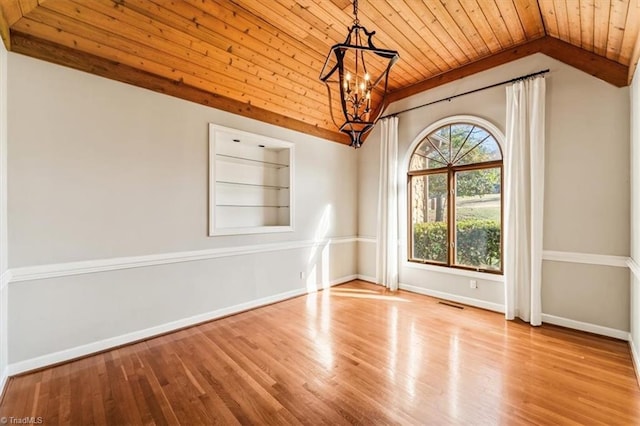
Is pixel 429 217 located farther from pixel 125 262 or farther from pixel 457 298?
pixel 125 262

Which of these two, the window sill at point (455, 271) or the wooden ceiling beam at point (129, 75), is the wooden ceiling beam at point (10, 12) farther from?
the window sill at point (455, 271)

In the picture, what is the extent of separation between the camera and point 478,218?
4.24m

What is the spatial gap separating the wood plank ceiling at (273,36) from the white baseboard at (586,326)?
276 centimetres

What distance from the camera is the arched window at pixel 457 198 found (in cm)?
409

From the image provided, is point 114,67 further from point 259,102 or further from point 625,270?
point 625,270

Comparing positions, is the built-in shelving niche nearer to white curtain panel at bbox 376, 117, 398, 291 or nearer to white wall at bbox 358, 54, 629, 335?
white curtain panel at bbox 376, 117, 398, 291

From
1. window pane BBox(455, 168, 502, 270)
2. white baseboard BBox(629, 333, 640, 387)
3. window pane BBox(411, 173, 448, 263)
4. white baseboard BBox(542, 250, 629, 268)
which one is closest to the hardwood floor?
white baseboard BBox(629, 333, 640, 387)

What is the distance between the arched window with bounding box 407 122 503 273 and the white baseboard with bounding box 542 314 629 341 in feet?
2.63

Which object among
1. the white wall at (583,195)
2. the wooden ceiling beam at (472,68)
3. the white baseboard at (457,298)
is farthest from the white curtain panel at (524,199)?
the wooden ceiling beam at (472,68)

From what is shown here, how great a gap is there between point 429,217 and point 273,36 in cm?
361

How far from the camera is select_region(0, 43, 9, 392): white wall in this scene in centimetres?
227

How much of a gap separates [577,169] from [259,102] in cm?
423

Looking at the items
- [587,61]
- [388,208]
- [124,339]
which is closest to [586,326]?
[388,208]

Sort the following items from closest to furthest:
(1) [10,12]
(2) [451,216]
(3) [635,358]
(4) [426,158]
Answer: (1) [10,12], (3) [635,358], (2) [451,216], (4) [426,158]
